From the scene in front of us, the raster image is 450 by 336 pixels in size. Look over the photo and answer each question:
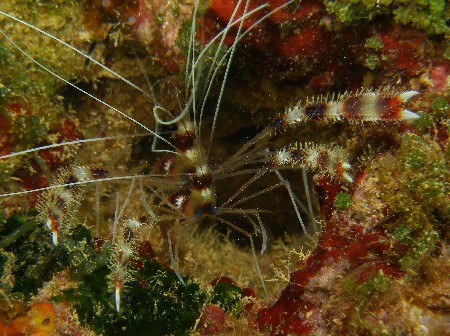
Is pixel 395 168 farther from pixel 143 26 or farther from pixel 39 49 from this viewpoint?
pixel 39 49

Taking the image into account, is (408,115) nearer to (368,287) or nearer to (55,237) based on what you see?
(368,287)

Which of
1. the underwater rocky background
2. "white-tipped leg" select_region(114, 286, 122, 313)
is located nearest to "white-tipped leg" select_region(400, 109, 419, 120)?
the underwater rocky background

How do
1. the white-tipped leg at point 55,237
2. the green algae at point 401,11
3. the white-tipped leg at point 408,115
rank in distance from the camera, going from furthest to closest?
1. the white-tipped leg at point 55,237
2. the green algae at point 401,11
3. the white-tipped leg at point 408,115

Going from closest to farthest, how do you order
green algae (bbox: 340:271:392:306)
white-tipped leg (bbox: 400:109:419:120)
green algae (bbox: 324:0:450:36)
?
green algae (bbox: 340:271:392:306) < white-tipped leg (bbox: 400:109:419:120) < green algae (bbox: 324:0:450:36)

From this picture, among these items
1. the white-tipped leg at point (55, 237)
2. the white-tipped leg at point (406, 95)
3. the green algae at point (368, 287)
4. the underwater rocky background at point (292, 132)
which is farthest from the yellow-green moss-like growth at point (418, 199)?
the white-tipped leg at point (55, 237)

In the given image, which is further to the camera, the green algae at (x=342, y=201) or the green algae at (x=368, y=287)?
the green algae at (x=342, y=201)

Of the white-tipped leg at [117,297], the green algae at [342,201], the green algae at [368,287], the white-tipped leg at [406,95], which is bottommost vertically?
the white-tipped leg at [117,297]

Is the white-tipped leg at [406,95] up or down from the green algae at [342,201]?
up

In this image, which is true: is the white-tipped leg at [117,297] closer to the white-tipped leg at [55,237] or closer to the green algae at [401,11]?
the white-tipped leg at [55,237]

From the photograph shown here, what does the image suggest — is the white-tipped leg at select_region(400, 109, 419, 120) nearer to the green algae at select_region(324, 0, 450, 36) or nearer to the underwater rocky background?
the underwater rocky background
